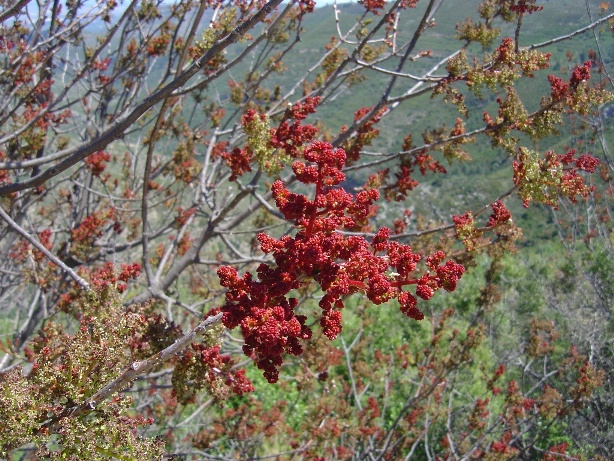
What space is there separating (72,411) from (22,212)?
161 inches

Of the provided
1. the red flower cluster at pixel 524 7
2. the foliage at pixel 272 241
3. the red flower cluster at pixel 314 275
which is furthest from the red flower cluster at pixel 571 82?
the red flower cluster at pixel 314 275

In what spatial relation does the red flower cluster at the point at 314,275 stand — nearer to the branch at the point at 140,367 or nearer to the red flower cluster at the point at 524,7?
the branch at the point at 140,367

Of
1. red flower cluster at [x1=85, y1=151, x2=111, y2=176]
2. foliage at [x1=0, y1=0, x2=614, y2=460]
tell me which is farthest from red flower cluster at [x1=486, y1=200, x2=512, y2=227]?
red flower cluster at [x1=85, y1=151, x2=111, y2=176]

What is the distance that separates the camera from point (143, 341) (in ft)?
9.29

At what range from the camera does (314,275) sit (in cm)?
178

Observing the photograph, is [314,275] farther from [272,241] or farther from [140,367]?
[140,367]

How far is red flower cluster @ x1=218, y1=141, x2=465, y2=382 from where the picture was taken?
1.66 meters

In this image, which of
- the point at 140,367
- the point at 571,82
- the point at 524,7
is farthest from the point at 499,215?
the point at 140,367

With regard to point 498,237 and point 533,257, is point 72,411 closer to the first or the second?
point 498,237

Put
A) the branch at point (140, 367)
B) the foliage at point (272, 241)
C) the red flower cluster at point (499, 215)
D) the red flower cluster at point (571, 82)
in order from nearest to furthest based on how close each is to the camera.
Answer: the branch at point (140, 367)
the foliage at point (272, 241)
the red flower cluster at point (499, 215)
the red flower cluster at point (571, 82)

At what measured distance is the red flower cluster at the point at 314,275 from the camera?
5.46ft

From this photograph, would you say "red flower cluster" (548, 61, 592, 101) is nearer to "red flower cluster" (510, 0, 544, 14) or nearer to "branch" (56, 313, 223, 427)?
"red flower cluster" (510, 0, 544, 14)

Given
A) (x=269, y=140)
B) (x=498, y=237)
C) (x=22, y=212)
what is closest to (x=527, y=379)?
(x=498, y=237)

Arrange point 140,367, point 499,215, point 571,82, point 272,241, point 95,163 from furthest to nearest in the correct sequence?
point 95,163, point 571,82, point 499,215, point 272,241, point 140,367
